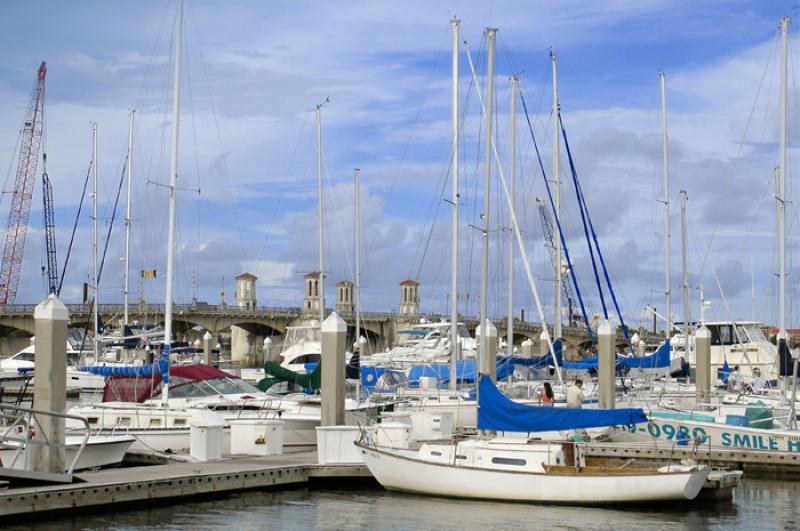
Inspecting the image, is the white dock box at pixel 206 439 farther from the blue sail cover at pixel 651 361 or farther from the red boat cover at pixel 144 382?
the blue sail cover at pixel 651 361

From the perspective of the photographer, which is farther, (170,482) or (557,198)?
(557,198)

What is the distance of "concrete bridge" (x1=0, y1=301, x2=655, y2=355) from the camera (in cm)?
11019

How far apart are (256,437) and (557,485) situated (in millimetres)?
8954

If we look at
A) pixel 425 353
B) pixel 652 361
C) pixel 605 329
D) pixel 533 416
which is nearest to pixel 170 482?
pixel 533 416

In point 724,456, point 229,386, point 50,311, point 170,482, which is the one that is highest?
point 50,311

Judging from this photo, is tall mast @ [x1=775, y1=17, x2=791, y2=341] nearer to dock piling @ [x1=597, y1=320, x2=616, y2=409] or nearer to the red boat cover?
dock piling @ [x1=597, y1=320, x2=616, y2=409]

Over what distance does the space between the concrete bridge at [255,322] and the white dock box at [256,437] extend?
264 feet

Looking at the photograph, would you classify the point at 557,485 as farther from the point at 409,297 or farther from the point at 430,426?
the point at 409,297

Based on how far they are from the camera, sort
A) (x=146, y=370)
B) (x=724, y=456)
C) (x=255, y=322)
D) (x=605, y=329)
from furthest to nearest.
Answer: (x=255, y=322)
(x=146, y=370)
(x=605, y=329)
(x=724, y=456)

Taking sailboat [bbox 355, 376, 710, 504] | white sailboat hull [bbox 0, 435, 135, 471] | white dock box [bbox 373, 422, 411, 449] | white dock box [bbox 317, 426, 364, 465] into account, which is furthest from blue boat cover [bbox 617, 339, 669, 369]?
white sailboat hull [bbox 0, 435, 135, 471]

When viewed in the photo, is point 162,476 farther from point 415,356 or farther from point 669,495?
point 415,356

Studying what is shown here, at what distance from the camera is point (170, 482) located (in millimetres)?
23234

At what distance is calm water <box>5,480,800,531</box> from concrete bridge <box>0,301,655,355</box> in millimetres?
84714

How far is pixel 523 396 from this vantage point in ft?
138
